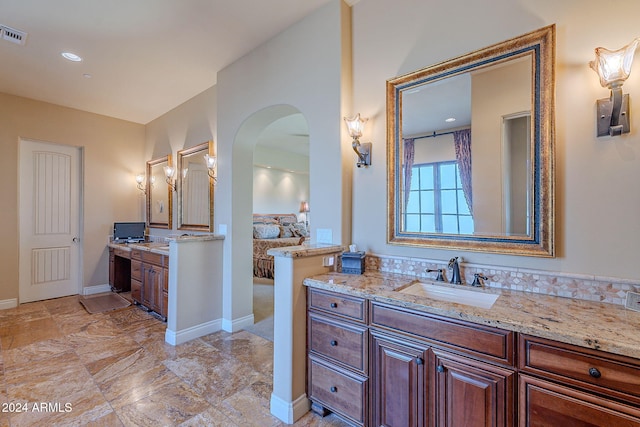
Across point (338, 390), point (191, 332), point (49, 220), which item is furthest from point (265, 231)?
point (338, 390)

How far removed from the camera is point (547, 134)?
1.60 metres

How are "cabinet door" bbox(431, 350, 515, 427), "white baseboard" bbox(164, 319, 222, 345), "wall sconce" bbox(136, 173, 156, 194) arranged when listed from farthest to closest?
"wall sconce" bbox(136, 173, 156, 194) → "white baseboard" bbox(164, 319, 222, 345) → "cabinet door" bbox(431, 350, 515, 427)

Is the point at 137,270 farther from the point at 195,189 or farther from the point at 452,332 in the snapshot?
the point at 452,332

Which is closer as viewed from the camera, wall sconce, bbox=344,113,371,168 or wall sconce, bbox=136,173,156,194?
wall sconce, bbox=344,113,371,168

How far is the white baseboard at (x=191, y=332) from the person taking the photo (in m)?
3.06

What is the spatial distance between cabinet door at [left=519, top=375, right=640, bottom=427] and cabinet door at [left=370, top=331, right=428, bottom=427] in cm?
43

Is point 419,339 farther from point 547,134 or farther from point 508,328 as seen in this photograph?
point 547,134

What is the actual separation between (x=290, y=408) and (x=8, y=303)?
16.0 ft

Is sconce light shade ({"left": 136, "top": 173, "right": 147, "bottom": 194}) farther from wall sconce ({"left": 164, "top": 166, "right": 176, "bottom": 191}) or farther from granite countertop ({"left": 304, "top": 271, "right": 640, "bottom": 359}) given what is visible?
granite countertop ({"left": 304, "top": 271, "right": 640, "bottom": 359})

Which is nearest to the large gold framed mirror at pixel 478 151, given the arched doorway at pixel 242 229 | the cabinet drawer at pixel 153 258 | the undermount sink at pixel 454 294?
the undermount sink at pixel 454 294

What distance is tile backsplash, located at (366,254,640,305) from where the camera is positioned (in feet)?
4.74

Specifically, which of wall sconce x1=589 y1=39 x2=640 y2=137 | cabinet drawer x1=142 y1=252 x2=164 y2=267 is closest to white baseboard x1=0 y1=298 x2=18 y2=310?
cabinet drawer x1=142 y1=252 x2=164 y2=267

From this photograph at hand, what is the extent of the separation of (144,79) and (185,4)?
178 centimetres

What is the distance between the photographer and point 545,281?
1.61 meters
